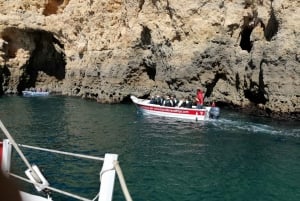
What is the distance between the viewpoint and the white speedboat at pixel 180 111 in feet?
132

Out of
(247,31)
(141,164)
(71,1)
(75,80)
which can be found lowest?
(141,164)

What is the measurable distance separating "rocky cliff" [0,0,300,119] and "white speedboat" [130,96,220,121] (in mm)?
5559

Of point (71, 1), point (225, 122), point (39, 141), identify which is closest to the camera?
point (39, 141)

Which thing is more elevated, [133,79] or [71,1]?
[71,1]

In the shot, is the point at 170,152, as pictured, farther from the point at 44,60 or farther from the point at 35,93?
the point at 44,60

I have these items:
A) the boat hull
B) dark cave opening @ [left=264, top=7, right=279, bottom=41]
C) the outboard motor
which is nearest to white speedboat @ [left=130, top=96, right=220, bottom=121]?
the outboard motor

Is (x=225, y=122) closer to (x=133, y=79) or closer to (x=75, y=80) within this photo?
(x=133, y=79)

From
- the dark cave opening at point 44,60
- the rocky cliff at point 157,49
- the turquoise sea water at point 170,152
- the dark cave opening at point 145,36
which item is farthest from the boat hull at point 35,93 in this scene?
the dark cave opening at point 145,36

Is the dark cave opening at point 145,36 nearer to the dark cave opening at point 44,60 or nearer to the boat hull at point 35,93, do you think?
the boat hull at point 35,93

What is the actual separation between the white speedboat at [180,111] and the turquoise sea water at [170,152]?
1036 mm

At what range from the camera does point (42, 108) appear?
157 feet

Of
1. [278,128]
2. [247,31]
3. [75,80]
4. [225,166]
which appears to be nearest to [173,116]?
[278,128]

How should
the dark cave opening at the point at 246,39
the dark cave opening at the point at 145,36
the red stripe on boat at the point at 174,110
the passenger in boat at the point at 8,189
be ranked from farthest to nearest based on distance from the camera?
the dark cave opening at the point at 145,36 < the dark cave opening at the point at 246,39 < the red stripe on boat at the point at 174,110 < the passenger in boat at the point at 8,189

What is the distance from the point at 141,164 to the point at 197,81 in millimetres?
27998
